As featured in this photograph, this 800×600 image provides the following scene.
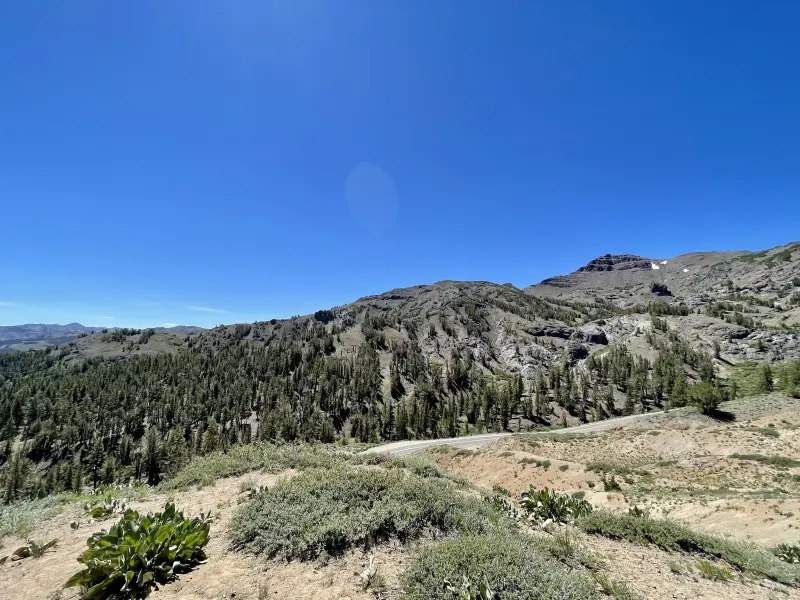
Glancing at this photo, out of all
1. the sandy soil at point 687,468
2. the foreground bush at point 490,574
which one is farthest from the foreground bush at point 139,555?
the sandy soil at point 687,468

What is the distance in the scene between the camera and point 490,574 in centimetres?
834

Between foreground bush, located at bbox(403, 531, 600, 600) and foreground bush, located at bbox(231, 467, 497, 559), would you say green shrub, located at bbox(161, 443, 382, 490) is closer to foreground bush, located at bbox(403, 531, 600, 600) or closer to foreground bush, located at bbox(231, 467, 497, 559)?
foreground bush, located at bbox(231, 467, 497, 559)

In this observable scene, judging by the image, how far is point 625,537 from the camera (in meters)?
13.9

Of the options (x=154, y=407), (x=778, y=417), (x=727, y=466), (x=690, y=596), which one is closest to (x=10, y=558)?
(x=690, y=596)

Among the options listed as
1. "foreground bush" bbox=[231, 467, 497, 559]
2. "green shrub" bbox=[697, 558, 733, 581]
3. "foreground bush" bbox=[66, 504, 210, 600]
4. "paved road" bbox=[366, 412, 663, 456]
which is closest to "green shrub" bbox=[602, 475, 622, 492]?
"green shrub" bbox=[697, 558, 733, 581]

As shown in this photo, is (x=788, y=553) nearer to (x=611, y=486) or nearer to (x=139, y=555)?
(x=611, y=486)

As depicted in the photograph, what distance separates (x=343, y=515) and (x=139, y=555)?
5473mm

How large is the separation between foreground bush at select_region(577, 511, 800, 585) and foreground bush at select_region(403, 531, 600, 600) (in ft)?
20.0

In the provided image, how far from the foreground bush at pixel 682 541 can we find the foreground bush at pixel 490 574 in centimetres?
609

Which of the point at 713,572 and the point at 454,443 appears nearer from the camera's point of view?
the point at 713,572

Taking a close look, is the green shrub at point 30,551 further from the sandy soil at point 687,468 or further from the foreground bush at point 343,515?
the sandy soil at point 687,468

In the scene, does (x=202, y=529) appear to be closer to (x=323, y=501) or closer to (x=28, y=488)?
(x=323, y=501)

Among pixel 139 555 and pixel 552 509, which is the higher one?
pixel 139 555

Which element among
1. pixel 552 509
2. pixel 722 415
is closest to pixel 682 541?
pixel 552 509
